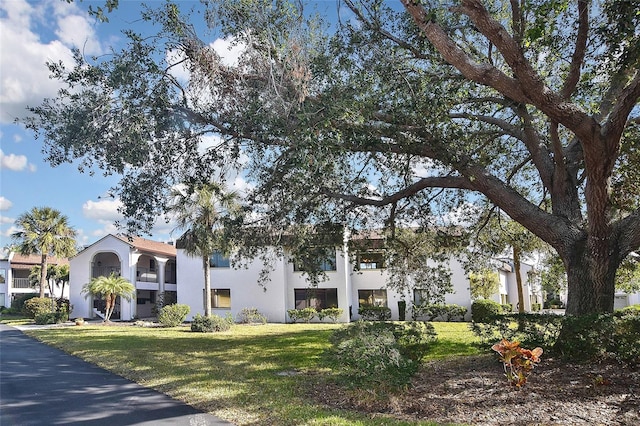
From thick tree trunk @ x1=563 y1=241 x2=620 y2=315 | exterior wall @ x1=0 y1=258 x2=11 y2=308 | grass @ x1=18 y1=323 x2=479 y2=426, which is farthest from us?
exterior wall @ x1=0 y1=258 x2=11 y2=308

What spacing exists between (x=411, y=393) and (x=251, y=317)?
2125cm

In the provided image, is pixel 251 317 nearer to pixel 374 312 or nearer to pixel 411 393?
pixel 374 312

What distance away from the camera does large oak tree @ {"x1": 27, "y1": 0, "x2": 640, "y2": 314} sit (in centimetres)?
832

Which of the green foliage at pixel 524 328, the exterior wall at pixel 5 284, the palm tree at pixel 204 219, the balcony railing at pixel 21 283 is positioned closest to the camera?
the green foliage at pixel 524 328

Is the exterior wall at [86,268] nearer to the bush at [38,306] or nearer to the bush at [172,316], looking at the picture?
the bush at [38,306]

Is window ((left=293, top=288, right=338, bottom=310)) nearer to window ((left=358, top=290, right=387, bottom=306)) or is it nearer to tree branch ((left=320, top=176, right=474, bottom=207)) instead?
window ((left=358, top=290, right=387, bottom=306))

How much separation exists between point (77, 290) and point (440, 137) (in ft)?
110

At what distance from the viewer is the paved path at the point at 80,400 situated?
22.5 ft

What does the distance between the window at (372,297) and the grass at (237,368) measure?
1013 centimetres

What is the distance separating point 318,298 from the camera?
29312 millimetres

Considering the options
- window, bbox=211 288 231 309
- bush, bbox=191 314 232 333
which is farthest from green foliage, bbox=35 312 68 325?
bush, bbox=191 314 232 333

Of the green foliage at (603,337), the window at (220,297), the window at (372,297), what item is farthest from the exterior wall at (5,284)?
the green foliage at (603,337)

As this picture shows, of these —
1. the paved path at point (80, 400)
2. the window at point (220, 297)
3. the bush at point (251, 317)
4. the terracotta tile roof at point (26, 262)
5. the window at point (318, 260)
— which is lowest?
the bush at point (251, 317)

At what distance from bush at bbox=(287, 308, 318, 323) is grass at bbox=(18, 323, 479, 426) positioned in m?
8.20
